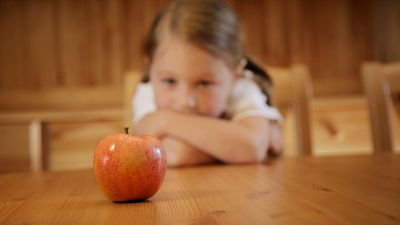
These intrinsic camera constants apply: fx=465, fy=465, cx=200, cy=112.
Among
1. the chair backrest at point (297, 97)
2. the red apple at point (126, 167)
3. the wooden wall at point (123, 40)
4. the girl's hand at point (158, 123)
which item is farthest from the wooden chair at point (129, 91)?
the wooden wall at point (123, 40)

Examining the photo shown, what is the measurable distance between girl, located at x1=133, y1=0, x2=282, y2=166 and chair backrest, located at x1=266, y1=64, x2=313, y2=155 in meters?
0.04

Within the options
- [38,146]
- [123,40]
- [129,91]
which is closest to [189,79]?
[129,91]

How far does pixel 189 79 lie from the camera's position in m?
1.06

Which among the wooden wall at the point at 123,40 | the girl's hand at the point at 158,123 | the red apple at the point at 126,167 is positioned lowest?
the red apple at the point at 126,167

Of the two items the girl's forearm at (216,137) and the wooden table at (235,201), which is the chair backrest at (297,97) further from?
the wooden table at (235,201)

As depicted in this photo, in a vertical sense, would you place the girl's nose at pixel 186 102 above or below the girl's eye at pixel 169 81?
below

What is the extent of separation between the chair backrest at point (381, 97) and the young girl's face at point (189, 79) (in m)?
0.36

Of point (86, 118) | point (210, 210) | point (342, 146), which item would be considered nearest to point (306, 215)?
point (210, 210)

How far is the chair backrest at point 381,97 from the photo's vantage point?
115cm

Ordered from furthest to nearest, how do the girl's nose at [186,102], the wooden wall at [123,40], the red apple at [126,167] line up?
1. the wooden wall at [123,40]
2. the girl's nose at [186,102]
3. the red apple at [126,167]

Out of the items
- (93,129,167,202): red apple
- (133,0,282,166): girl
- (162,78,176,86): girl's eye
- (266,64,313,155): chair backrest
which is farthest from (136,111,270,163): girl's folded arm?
(93,129,167,202): red apple

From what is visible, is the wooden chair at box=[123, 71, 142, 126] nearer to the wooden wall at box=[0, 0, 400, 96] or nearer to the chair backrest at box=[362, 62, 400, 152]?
the chair backrest at box=[362, 62, 400, 152]

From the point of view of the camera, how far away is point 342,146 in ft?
8.09

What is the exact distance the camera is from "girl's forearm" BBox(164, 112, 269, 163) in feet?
3.22
